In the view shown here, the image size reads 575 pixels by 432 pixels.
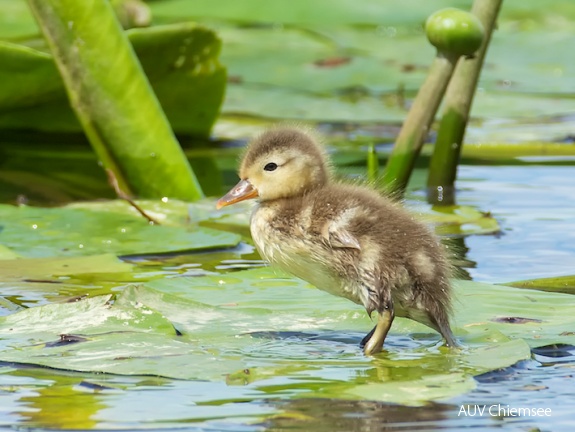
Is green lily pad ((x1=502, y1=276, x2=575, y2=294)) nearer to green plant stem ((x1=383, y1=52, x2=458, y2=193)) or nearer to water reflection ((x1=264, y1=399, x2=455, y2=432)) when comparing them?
green plant stem ((x1=383, y1=52, x2=458, y2=193))

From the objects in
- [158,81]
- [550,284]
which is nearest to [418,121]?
[550,284]

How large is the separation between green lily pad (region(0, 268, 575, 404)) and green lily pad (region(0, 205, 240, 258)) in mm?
608

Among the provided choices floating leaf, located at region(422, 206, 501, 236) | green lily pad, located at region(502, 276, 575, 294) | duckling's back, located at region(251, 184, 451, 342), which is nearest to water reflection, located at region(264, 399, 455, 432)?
duckling's back, located at region(251, 184, 451, 342)

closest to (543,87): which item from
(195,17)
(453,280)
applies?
(195,17)

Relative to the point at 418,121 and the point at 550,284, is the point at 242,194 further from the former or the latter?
the point at 418,121

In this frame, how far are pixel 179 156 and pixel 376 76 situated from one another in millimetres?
3230

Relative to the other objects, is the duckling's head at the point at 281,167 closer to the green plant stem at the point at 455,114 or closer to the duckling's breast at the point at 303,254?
the duckling's breast at the point at 303,254

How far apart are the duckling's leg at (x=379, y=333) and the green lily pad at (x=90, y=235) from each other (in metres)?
1.29

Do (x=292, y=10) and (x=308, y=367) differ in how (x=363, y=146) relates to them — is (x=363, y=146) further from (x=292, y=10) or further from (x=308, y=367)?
(x=308, y=367)

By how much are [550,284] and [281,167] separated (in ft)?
3.05

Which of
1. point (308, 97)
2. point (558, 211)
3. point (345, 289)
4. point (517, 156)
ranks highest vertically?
point (308, 97)

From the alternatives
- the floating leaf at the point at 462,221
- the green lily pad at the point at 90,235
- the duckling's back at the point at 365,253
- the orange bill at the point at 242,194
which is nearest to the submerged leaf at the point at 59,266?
the green lily pad at the point at 90,235

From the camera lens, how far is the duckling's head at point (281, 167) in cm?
364

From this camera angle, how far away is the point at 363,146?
7121 millimetres
